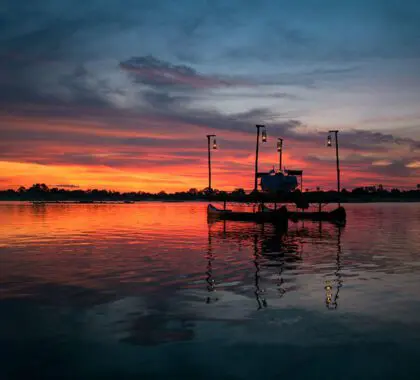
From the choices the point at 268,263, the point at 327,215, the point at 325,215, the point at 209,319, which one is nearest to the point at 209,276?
the point at 268,263

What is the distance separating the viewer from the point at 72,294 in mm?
15188

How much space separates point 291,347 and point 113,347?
4.07m

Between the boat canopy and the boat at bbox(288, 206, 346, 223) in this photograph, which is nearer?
the boat at bbox(288, 206, 346, 223)

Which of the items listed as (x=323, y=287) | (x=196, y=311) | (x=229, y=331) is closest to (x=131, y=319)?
(x=196, y=311)

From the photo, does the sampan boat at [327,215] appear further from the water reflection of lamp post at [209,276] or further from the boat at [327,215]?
the water reflection of lamp post at [209,276]

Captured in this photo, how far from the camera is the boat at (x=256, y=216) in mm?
53406

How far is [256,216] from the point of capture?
6047cm

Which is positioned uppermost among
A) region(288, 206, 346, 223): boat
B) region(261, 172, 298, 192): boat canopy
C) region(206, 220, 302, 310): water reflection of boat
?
region(261, 172, 298, 192): boat canopy

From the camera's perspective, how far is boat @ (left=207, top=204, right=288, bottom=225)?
175 ft

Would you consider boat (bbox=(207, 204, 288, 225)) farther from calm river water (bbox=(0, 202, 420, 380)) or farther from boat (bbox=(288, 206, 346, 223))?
calm river water (bbox=(0, 202, 420, 380))

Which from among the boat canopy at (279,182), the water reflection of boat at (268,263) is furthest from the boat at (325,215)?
the water reflection of boat at (268,263)

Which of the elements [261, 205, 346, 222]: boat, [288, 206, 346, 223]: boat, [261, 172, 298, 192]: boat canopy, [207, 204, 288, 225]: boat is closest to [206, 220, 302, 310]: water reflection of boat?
[207, 204, 288, 225]: boat

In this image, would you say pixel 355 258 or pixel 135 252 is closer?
pixel 355 258

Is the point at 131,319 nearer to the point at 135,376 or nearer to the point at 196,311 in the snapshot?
the point at 196,311
